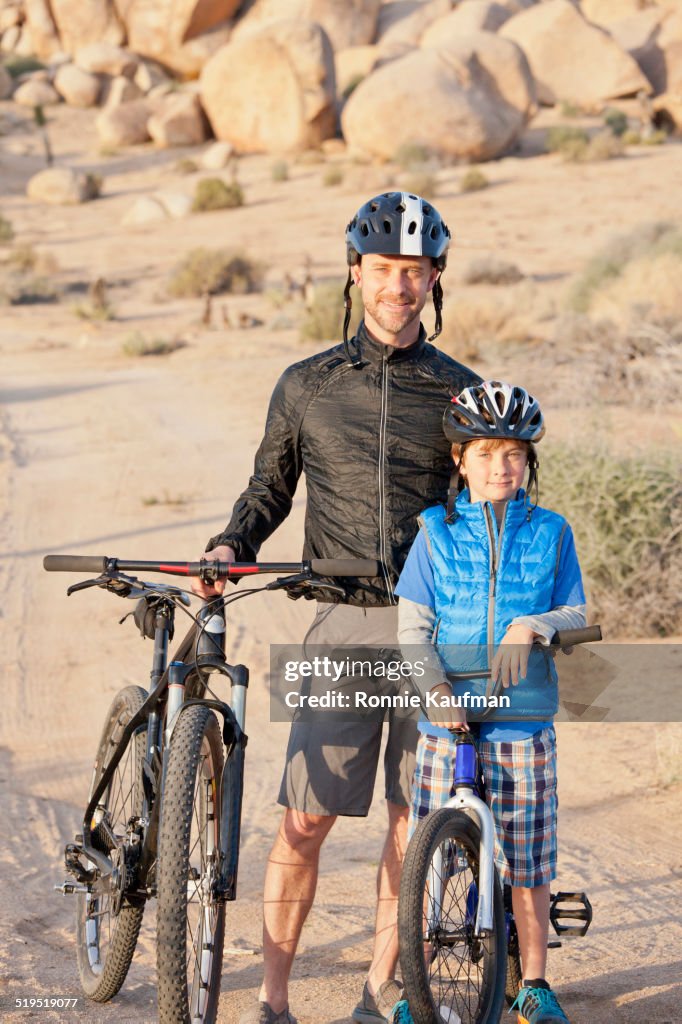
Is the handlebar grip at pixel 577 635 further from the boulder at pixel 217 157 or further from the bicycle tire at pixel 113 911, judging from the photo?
the boulder at pixel 217 157

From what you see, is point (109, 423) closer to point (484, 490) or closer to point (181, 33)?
point (484, 490)

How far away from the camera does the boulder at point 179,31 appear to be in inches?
1870

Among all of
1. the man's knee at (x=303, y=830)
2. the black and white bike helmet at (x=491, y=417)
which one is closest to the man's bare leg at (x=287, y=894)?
the man's knee at (x=303, y=830)

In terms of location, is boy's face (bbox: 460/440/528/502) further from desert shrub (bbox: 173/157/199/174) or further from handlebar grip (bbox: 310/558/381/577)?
desert shrub (bbox: 173/157/199/174)

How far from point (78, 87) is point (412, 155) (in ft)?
60.7

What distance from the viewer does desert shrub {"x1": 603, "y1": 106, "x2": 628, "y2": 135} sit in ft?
124

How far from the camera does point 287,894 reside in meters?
3.60

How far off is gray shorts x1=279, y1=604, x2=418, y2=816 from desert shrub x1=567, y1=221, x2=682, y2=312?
50.5 feet

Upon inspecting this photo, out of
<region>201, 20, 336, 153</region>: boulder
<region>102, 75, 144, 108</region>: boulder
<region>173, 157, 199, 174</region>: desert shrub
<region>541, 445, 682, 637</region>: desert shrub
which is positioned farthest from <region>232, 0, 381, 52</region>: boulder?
<region>541, 445, 682, 637</region>: desert shrub

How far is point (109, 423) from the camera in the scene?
46.8ft

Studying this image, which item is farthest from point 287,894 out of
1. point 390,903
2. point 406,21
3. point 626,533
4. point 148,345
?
point 406,21

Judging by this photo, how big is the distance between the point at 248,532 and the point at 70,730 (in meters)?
3.46

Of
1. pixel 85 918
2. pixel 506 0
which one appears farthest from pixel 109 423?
pixel 506 0

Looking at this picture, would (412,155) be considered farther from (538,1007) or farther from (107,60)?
(538,1007)
